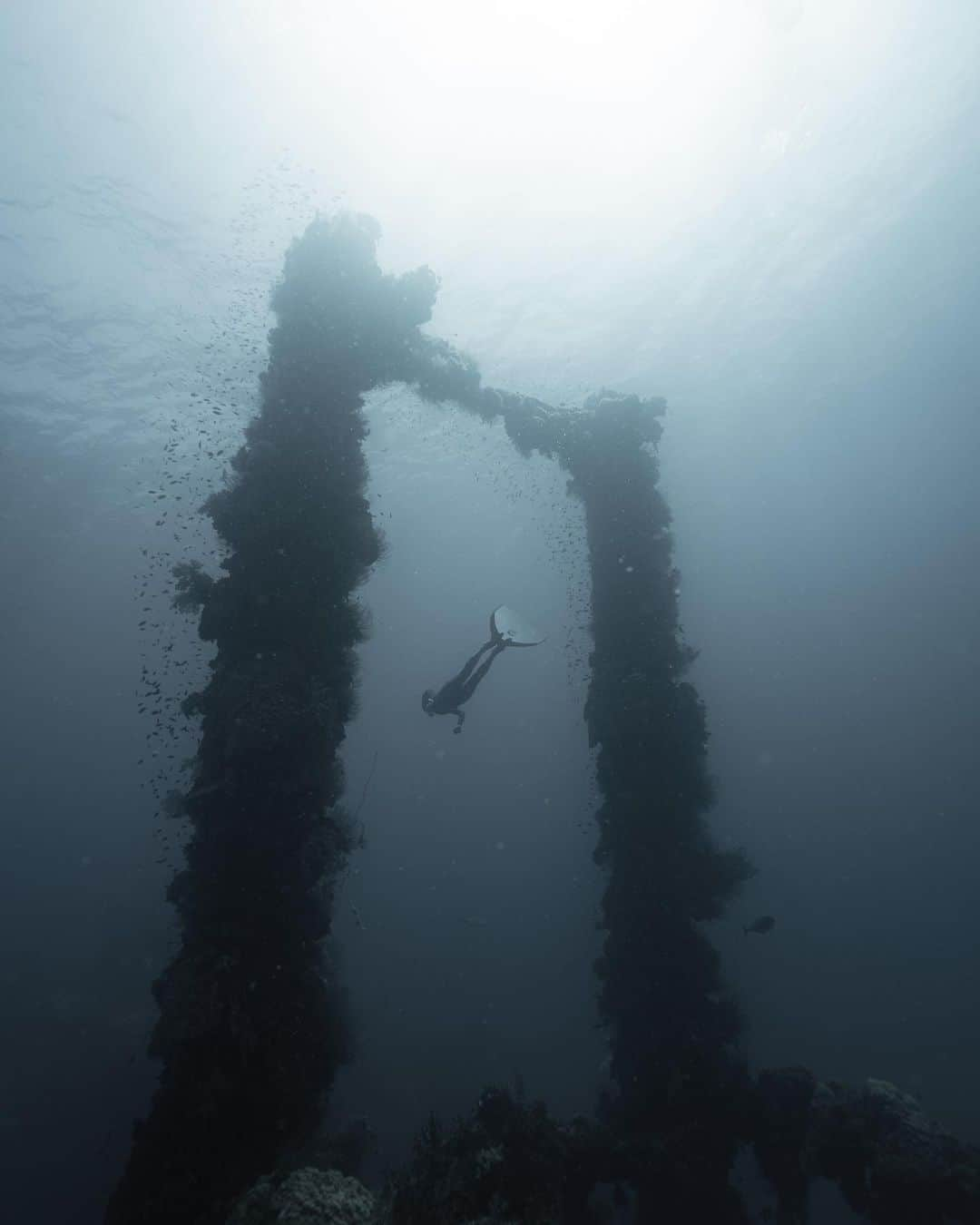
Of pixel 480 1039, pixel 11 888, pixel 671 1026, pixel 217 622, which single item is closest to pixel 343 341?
A: pixel 217 622

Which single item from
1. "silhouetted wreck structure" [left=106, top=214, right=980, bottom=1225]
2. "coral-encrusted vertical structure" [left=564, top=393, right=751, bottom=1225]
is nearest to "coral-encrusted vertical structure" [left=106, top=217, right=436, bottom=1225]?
"silhouetted wreck structure" [left=106, top=214, right=980, bottom=1225]

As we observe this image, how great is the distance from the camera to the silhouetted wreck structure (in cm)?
555

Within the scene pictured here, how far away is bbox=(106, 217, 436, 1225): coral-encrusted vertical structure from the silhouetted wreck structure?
0.02 meters

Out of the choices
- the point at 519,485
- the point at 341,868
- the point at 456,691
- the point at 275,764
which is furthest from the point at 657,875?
the point at 519,485

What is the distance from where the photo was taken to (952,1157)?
7398 mm

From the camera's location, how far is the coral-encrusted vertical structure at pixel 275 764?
18.2 ft

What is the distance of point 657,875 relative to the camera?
28.7 feet

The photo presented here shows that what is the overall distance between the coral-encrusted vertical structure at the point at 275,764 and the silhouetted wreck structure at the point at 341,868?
23 millimetres

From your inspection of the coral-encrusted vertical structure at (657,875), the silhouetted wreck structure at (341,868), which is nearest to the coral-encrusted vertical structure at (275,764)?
the silhouetted wreck structure at (341,868)

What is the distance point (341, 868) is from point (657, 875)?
4.42 meters

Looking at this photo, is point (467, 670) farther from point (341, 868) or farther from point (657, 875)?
point (657, 875)

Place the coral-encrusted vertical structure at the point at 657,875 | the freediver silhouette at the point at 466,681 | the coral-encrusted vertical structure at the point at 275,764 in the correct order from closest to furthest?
the coral-encrusted vertical structure at the point at 275,764 → the coral-encrusted vertical structure at the point at 657,875 → the freediver silhouette at the point at 466,681

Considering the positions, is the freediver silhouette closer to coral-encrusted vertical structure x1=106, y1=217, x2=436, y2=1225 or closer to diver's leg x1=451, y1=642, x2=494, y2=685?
diver's leg x1=451, y1=642, x2=494, y2=685

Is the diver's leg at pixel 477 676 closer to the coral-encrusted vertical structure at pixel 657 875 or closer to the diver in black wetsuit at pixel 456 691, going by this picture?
the diver in black wetsuit at pixel 456 691
